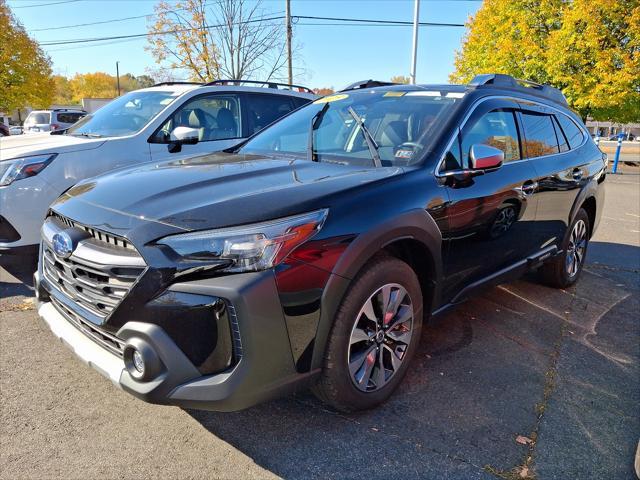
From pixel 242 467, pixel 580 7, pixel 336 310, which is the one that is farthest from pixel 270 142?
pixel 580 7

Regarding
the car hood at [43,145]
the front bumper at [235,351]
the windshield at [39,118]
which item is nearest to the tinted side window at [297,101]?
the car hood at [43,145]

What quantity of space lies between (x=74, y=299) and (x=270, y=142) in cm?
180

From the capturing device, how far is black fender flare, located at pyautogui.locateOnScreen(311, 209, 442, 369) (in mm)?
2143

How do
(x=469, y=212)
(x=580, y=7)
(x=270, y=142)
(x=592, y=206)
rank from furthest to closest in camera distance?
(x=580, y=7) → (x=592, y=206) → (x=270, y=142) → (x=469, y=212)

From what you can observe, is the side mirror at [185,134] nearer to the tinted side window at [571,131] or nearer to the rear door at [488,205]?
the rear door at [488,205]

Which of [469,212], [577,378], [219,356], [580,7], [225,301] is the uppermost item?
[580,7]

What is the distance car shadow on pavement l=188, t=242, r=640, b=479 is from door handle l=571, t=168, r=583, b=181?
50.8 inches

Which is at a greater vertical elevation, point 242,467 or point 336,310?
point 336,310

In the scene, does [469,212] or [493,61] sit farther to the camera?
[493,61]

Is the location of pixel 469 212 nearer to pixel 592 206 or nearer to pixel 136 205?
pixel 136 205

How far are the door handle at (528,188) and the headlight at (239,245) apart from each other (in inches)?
86.4

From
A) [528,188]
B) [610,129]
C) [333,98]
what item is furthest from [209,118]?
[610,129]

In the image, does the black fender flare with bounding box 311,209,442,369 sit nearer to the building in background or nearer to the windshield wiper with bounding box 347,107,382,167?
the windshield wiper with bounding box 347,107,382,167

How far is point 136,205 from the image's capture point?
2.20 meters
